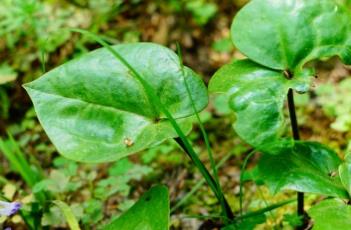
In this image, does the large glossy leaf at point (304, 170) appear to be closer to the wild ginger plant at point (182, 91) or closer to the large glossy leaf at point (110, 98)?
the wild ginger plant at point (182, 91)

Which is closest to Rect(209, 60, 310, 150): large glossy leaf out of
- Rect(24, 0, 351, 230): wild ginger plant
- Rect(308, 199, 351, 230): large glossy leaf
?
Rect(24, 0, 351, 230): wild ginger plant

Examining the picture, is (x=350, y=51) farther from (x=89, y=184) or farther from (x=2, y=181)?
(x=2, y=181)

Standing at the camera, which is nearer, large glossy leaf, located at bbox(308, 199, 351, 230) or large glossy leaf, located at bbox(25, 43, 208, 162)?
large glossy leaf, located at bbox(308, 199, 351, 230)

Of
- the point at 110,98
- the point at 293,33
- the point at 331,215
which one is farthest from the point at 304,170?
the point at 110,98

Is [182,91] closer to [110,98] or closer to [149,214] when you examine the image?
[110,98]

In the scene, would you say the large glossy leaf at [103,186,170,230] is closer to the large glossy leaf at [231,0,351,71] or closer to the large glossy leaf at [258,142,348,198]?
the large glossy leaf at [258,142,348,198]

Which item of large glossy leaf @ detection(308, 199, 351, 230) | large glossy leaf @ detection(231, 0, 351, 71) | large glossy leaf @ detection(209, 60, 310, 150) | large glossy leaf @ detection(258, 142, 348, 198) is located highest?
large glossy leaf @ detection(231, 0, 351, 71)

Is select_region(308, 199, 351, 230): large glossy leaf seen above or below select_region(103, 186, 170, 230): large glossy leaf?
above

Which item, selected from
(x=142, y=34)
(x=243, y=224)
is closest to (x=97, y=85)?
(x=243, y=224)
